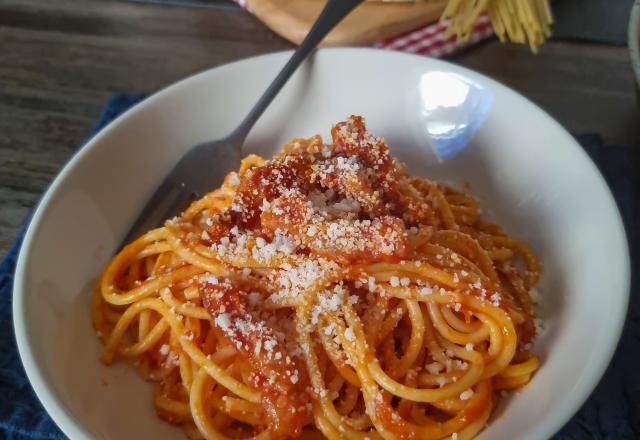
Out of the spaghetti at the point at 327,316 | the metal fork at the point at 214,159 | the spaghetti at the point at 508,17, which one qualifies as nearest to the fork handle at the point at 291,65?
the metal fork at the point at 214,159

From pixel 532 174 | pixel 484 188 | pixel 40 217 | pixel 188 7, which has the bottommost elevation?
pixel 188 7

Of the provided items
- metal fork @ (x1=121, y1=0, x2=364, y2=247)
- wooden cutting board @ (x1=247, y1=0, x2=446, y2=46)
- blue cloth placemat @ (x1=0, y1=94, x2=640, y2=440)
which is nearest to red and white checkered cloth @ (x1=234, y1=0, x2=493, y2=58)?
wooden cutting board @ (x1=247, y1=0, x2=446, y2=46)

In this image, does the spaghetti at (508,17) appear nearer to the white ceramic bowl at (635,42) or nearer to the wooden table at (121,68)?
the wooden table at (121,68)

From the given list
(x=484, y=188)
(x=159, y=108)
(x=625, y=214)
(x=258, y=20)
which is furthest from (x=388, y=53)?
(x=258, y=20)

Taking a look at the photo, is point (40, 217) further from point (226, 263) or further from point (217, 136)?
point (217, 136)

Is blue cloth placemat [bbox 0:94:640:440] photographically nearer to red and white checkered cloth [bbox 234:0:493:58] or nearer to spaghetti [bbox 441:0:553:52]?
spaghetti [bbox 441:0:553:52]
